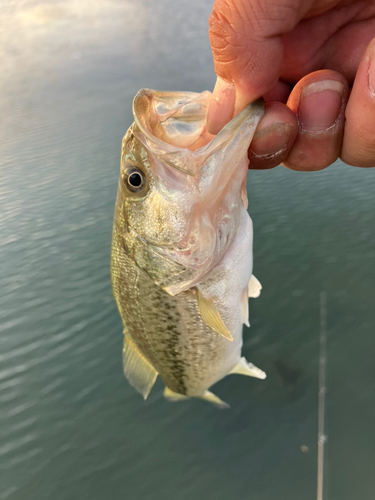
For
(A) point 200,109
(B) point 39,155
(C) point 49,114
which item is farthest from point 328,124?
(C) point 49,114

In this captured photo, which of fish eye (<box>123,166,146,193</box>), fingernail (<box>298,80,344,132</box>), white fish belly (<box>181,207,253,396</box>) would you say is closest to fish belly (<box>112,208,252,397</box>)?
white fish belly (<box>181,207,253,396</box>)

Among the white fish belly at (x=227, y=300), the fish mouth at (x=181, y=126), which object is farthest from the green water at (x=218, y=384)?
the fish mouth at (x=181, y=126)

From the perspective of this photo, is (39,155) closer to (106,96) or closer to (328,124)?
(106,96)

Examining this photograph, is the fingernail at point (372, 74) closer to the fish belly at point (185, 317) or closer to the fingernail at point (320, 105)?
the fingernail at point (320, 105)

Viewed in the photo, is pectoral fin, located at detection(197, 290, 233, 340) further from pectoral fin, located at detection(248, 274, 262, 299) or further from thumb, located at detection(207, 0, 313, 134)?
thumb, located at detection(207, 0, 313, 134)

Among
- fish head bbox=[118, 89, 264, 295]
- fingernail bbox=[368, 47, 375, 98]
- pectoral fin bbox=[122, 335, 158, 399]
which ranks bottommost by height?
pectoral fin bbox=[122, 335, 158, 399]

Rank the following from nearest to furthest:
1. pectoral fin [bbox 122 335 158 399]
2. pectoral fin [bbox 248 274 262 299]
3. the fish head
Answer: the fish head, pectoral fin [bbox 248 274 262 299], pectoral fin [bbox 122 335 158 399]

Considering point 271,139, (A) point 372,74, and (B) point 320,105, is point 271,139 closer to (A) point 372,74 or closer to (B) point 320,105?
(B) point 320,105
